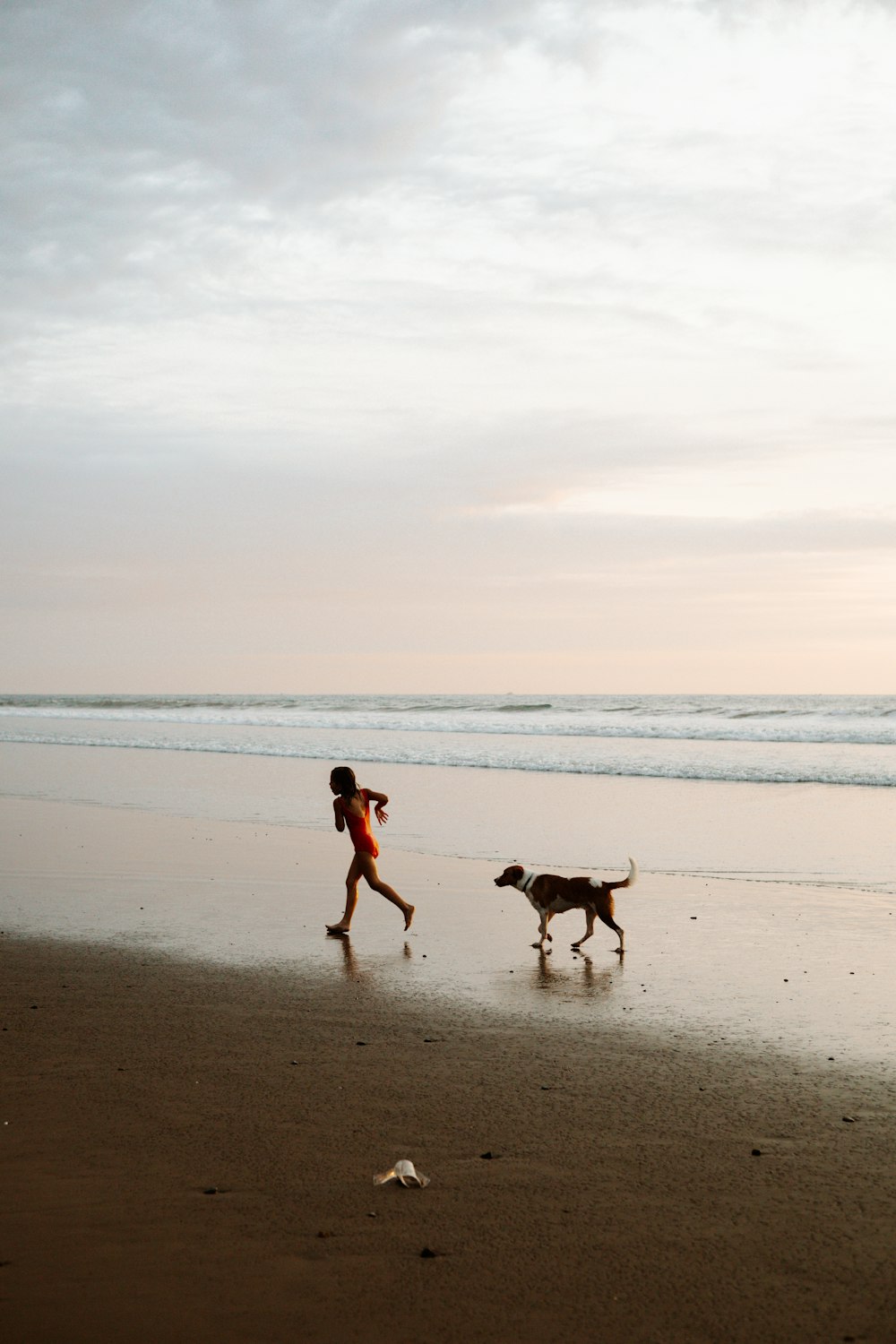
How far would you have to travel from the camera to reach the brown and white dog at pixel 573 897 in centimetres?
862

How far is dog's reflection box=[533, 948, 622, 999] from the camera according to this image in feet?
24.3

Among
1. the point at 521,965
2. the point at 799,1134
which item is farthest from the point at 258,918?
the point at 799,1134

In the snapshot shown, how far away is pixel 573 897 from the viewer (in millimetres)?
8672

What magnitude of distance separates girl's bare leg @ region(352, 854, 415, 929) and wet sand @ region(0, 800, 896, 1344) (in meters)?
0.57

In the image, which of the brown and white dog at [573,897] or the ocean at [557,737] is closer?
the brown and white dog at [573,897]

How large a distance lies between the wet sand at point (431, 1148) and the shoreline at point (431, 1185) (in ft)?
0.04

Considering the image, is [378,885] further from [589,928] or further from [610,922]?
[610,922]

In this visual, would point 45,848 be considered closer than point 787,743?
Yes

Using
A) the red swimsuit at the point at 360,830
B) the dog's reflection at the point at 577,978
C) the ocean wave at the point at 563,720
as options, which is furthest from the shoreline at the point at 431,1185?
the ocean wave at the point at 563,720

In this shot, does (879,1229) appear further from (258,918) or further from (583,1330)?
(258,918)

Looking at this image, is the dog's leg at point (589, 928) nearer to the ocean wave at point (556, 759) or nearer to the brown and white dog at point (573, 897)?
the brown and white dog at point (573, 897)

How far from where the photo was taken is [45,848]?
1302 centimetres

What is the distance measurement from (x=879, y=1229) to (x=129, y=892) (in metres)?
8.17

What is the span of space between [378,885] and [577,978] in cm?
211
